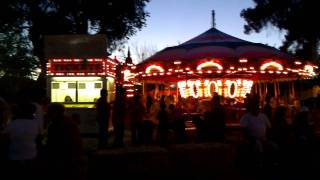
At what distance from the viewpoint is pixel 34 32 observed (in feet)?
96.2

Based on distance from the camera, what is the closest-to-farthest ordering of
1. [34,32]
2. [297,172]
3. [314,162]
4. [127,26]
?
[297,172], [314,162], [34,32], [127,26]

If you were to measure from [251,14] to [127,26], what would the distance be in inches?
475

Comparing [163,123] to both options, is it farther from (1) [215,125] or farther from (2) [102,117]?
(1) [215,125]

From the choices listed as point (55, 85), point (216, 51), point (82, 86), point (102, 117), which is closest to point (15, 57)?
point (55, 85)

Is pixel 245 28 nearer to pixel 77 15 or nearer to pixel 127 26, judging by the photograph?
pixel 127 26

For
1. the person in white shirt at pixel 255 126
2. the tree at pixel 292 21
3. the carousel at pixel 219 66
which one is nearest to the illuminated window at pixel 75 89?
the carousel at pixel 219 66

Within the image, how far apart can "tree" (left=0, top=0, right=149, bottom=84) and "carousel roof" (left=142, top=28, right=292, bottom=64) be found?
33.6 feet

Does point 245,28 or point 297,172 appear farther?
point 245,28

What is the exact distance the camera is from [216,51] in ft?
60.2

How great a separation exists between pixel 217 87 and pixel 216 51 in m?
2.39

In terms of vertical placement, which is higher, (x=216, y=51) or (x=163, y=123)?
(x=216, y=51)

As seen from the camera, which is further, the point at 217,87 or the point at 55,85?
the point at 217,87

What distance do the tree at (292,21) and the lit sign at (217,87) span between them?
1439cm

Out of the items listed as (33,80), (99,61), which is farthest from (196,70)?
(33,80)
